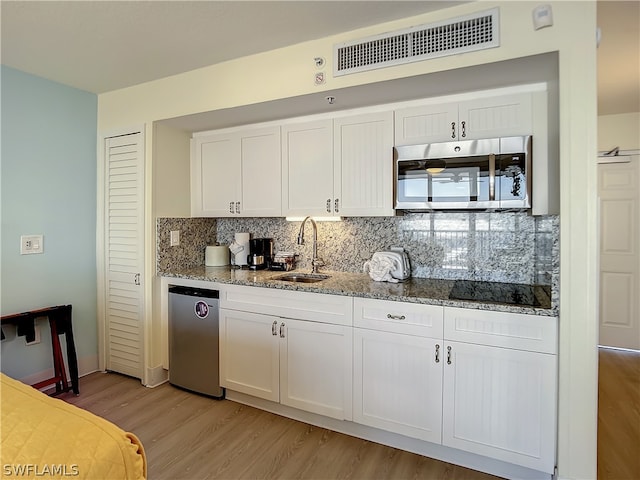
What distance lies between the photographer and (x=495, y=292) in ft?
7.11

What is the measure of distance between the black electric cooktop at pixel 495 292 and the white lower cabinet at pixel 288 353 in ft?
2.18

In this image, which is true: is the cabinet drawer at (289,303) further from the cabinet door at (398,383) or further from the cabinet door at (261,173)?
the cabinet door at (261,173)

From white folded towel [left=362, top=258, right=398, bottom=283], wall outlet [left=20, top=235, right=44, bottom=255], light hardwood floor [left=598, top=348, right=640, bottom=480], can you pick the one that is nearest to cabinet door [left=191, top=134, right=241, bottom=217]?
wall outlet [left=20, top=235, right=44, bottom=255]

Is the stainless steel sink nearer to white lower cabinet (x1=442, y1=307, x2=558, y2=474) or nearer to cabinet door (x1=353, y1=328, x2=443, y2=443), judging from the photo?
cabinet door (x1=353, y1=328, x2=443, y2=443)

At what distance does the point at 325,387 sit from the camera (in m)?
2.32

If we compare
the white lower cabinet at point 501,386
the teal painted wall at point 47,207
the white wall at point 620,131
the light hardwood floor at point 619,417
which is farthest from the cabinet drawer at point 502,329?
the white wall at point 620,131

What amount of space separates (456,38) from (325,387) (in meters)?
2.09

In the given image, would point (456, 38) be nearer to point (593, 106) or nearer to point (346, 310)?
point (593, 106)

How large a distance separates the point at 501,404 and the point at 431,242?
3.72 feet

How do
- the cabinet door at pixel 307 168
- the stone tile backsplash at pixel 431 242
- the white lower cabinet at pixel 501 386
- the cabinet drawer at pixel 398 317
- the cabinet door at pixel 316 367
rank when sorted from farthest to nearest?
the cabinet door at pixel 307 168 < the stone tile backsplash at pixel 431 242 < the cabinet door at pixel 316 367 < the cabinet drawer at pixel 398 317 < the white lower cabinet at pixel 501 386

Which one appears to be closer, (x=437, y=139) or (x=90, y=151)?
(x=437, y=139)

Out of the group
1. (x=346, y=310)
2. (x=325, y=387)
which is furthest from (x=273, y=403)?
(x=346, y=310)

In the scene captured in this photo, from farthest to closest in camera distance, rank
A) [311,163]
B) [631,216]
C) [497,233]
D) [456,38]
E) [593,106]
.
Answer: [631,216] → [311,163] → [497,233] → [456,38] → [593,106]

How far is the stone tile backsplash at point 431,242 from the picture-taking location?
2.42m
